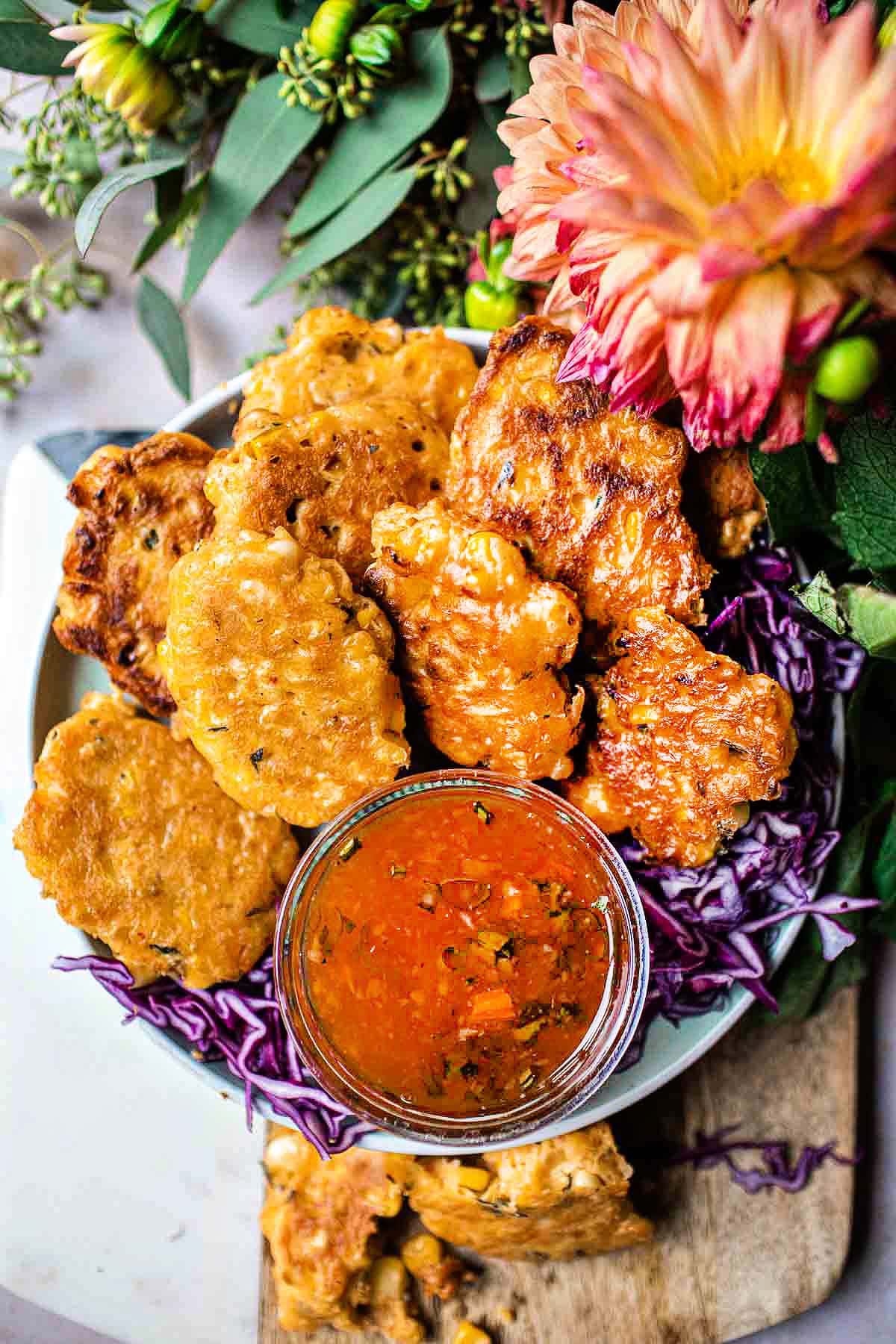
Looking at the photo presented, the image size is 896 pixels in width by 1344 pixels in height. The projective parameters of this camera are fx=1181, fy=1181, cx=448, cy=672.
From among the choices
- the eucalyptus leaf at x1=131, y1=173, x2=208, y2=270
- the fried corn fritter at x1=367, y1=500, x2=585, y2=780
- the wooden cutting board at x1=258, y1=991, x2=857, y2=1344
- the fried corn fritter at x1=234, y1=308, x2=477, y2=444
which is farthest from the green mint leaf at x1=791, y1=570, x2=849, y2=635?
the eucalyptus leaf at x1=131, y1=173, x2=208, y2=270

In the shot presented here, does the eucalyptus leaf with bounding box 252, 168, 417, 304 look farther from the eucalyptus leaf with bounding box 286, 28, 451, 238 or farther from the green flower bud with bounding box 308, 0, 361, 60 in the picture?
the green flower bud with bounding box 308, 0, 361, 60

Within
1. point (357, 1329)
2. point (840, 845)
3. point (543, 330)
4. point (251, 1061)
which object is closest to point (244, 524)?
point (543, 330)

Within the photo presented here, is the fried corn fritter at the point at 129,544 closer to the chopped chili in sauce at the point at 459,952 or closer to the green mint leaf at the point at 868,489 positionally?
the chopped chili in sauce at the point at 459,952

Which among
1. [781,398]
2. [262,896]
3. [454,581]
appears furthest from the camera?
[262,896]

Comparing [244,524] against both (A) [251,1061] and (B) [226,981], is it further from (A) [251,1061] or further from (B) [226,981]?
(A) [251,1061]

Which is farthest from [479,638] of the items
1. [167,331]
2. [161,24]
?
[161,24]

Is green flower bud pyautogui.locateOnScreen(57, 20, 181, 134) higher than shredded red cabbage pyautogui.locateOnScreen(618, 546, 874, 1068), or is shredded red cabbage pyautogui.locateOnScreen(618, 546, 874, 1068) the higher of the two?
green flower bud pyautogui.locateOnScreen(57, 20, 181, 134)
